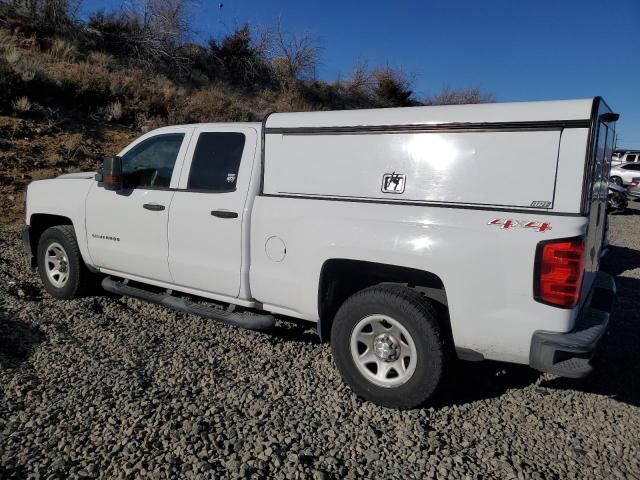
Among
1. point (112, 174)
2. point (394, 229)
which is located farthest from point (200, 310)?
point (394, 229)

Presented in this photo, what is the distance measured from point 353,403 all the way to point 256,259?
134cm

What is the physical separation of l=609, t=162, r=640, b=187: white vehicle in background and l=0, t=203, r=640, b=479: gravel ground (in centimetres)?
2101

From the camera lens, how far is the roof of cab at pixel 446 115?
299 cm

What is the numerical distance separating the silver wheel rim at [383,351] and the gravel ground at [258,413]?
0.24 metres

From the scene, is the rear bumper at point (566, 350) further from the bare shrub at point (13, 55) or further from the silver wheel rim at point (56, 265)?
the bare shrub at point (13, 55)

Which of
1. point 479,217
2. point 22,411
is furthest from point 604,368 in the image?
point 22,411

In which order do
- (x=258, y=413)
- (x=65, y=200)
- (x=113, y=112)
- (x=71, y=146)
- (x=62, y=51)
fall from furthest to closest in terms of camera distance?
(x=62, y=51) → (x=113, y=112) → (x=71, y=146) → (x=65, y=200) → (x=258, y=413)

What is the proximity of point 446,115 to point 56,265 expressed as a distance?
4506 mm

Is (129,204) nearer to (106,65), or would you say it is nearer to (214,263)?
(214,263)

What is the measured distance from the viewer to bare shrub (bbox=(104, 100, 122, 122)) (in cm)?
1486

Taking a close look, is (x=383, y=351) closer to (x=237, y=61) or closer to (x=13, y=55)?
(x=13, y=55)

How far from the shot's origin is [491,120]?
3168 millimetres

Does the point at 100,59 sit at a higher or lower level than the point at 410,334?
higher

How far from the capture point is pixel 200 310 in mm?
4484
